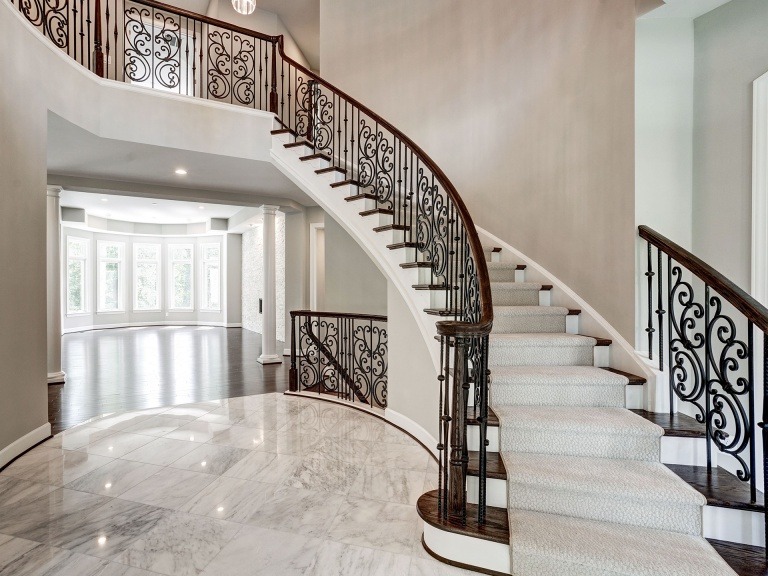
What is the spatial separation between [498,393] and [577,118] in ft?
8.55

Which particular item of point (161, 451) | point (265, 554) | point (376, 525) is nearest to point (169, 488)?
point (161, 451)

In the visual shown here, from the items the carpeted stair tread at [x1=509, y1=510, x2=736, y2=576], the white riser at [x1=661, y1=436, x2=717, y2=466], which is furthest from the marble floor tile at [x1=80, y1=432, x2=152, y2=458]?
the white riser at [x1=661, y1=436, x2=717, y2=466]

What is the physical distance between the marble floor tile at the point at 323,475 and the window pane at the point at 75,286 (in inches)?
455

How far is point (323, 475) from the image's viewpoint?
3.23m

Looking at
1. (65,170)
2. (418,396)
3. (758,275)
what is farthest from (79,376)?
(758,275)

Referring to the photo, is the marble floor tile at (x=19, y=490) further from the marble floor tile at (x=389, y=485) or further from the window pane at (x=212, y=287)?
the window pane at (x=212, y=287)

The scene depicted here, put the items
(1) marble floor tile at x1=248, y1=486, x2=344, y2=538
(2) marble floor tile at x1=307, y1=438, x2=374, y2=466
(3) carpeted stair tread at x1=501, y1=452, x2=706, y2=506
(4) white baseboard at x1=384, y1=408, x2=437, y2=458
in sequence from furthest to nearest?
(4) white baseboard at x1=384, y1=408, x2=437, y2=458 < (2) marble floor tile at x1=307, y1=438, x2=374, y2=466 < (1) marble floor tile at x1=248, y1=486, x2=344, y2=538 < (3) carpeted stair tread at x1=501, y1=452, x2=706, y2=506

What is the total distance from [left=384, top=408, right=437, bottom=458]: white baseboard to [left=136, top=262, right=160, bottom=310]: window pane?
38.3 feet

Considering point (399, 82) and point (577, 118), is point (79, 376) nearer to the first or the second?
point (399, 82)

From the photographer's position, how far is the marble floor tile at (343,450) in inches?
141

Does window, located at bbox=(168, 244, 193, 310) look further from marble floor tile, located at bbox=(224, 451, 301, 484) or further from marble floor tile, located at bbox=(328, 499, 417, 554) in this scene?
marble floor tile, located at bbox=(328, 499, 417, 554)

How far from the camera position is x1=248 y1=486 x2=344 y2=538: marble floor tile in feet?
8.29

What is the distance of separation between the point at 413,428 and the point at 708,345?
8.48 ft

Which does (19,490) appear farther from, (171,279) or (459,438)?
(171,279)
